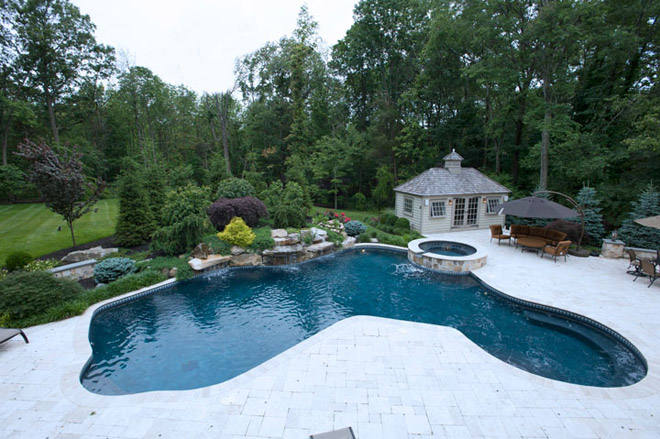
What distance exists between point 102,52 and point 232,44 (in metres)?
9.66

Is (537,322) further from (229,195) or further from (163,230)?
(229,195)

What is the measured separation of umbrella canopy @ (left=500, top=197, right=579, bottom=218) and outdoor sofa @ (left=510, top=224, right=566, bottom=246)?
1131 millimetres

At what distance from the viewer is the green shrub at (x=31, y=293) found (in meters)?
6.54

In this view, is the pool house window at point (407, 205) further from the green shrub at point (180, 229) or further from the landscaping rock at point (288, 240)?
the green shrub at point (180, 229)

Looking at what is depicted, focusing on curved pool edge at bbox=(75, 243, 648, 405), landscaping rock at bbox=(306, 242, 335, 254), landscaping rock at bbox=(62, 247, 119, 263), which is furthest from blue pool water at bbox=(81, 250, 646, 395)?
landscaping rock at bbox=(62, 247, 119, 263)

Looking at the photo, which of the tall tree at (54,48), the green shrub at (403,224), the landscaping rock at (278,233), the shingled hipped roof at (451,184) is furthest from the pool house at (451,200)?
the tall tree at (54,48)

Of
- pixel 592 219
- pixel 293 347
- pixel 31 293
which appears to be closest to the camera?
pixel 293 347

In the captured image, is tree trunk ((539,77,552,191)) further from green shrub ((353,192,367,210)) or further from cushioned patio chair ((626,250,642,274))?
green shrub ((353,192,367,210))

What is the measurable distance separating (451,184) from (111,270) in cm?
1445

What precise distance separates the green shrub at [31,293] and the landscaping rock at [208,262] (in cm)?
320

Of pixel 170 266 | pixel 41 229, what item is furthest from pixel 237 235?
pixel 41 229

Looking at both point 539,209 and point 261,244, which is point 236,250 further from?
point 539,209

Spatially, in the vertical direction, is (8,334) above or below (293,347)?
above

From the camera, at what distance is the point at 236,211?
41.9 feet
